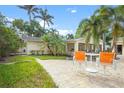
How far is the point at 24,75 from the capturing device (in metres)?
6.58

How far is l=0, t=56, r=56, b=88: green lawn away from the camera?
19.4ft

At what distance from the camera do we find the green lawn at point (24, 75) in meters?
5.90

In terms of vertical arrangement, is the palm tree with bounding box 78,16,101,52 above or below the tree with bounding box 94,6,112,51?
below

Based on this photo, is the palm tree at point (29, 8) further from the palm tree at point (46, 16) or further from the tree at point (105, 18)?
the tree at point (105, 18)

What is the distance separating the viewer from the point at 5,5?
268 inches

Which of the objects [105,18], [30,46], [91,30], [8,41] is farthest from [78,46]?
[105,18]

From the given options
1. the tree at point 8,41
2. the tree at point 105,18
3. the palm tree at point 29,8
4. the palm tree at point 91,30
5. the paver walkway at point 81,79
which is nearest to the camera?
the paver walkway at point 81,79

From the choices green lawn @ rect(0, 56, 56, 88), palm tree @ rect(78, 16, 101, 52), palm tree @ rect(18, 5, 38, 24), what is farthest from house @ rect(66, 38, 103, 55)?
palm tree @ rect(18, 5, 38, 24)

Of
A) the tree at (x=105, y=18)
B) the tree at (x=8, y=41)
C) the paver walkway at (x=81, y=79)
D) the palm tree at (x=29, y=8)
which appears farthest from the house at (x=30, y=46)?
the tree at (x=105, y=18)

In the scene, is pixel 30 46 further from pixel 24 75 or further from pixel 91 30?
pixel 91 30

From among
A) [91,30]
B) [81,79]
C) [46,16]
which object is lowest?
[81,79]

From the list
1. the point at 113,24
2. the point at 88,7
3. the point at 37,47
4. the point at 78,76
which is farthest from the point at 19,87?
the point at 113,24

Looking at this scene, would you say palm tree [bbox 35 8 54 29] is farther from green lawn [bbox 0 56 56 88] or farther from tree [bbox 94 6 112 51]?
tree [bbox 94 6 112 51]
